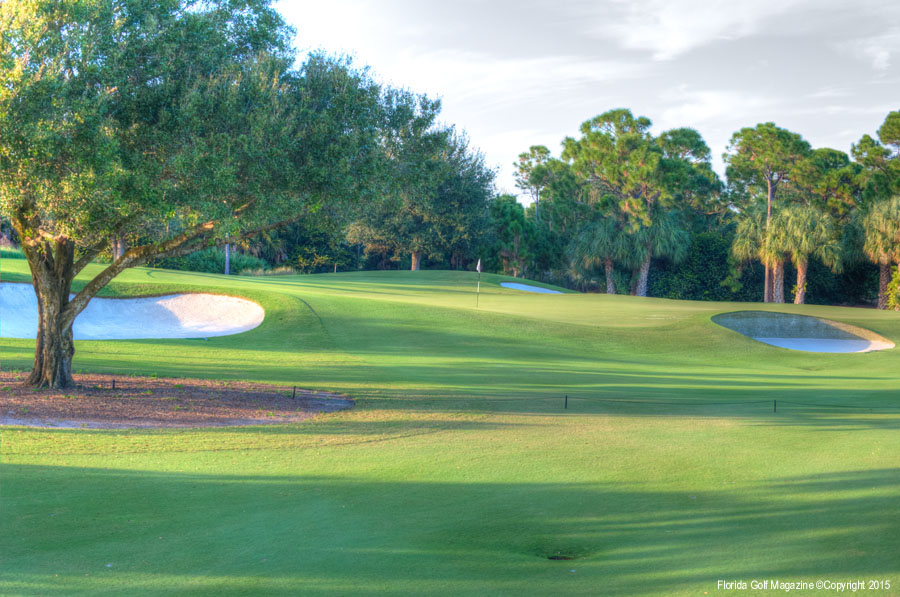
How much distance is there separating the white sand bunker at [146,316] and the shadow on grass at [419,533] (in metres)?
16.4

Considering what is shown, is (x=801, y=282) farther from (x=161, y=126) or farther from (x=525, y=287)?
(x=161, y=126)

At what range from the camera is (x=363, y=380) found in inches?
644

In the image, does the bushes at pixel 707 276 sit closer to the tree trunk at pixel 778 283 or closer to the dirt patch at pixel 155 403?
the tree trunk at pixel 778 283

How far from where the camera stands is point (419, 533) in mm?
6203

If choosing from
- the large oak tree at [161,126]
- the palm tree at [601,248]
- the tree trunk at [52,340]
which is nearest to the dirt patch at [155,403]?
the tree trunk at [52,340]

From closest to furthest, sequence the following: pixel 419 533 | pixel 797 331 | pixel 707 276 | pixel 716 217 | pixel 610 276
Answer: pixel 419 533, pixel 797 331, pixel 707 276, pixel 610 276, pixel 716 217

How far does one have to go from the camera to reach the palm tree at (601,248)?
54562mm

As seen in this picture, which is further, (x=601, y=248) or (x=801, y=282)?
(x=601, y=248)

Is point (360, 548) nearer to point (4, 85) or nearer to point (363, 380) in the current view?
point (4, 85)

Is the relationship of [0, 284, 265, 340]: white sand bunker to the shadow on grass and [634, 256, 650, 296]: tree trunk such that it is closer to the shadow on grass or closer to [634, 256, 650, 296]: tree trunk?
the shadow on grass

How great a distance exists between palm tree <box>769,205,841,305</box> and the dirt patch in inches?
1668

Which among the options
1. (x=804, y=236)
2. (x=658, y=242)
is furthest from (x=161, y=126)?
(x=658, y=242)

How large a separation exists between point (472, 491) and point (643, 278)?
50.1 meters

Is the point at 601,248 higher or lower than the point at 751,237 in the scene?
lower
